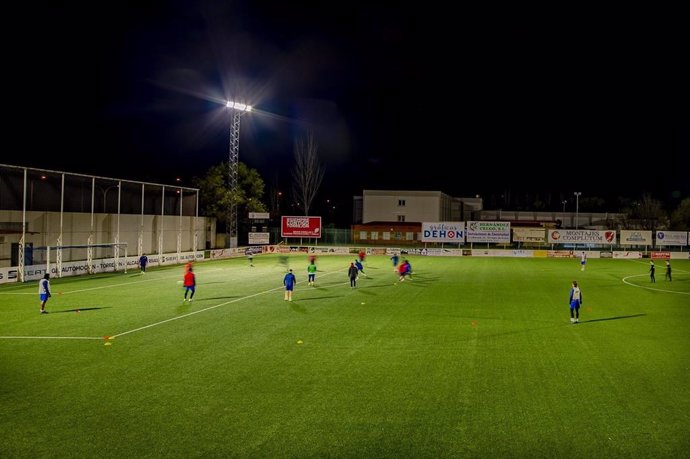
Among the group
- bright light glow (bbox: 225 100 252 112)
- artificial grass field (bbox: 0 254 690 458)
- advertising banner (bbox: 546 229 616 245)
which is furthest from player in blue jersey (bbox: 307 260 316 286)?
advertising banner (bbox: 546 229 616 245)

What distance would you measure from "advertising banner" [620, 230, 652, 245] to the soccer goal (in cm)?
5436

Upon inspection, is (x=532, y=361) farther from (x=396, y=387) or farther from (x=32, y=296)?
(x=32, y=296)

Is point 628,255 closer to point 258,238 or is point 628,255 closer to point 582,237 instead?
point 582,237

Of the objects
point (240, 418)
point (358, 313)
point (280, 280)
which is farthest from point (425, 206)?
point (240, 418)

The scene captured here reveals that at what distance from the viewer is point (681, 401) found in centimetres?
1105

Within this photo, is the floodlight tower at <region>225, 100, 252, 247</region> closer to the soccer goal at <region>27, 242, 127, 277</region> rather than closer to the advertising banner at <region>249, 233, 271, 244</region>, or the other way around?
the advertising banner at <region>249, 233, 271, 244</region>

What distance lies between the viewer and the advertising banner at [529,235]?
209 feet

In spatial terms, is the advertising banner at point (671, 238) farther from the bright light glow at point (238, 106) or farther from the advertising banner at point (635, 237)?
the bright light glow at point (238, 106)

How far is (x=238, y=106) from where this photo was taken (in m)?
54.1

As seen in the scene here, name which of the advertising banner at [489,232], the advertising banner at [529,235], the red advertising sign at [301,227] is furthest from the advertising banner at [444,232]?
the red advertising sign at [301,227]

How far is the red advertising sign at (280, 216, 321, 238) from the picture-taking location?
64.9 meters

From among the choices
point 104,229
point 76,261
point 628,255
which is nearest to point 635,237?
point 628,255

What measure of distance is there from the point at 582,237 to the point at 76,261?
54.1 m

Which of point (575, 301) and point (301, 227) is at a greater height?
point (301, 227)
